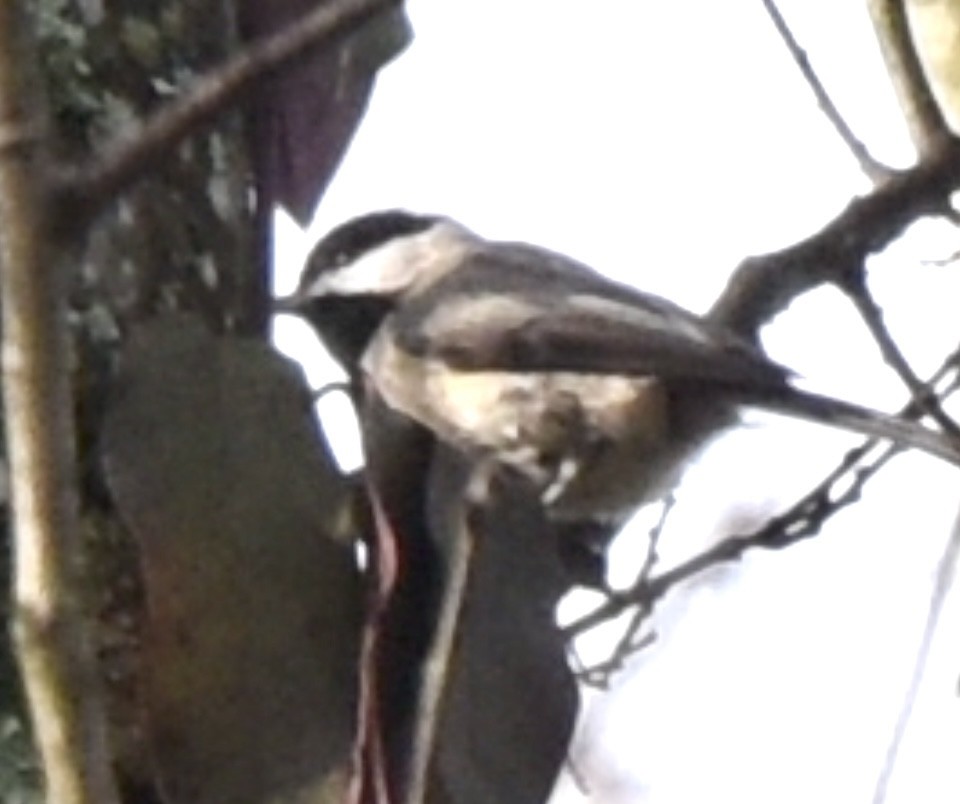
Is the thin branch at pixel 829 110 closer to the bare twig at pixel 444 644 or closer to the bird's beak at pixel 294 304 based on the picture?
the bird's beak at pixel 294 304

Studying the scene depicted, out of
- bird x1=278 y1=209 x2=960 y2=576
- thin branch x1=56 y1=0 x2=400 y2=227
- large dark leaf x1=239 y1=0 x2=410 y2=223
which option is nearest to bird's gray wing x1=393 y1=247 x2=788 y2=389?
bird x1=278 y1=209 x2=960 y2=576

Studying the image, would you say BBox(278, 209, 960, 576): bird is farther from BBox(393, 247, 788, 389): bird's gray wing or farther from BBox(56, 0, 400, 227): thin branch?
BBox(56, 0, 400, 227): thin branch

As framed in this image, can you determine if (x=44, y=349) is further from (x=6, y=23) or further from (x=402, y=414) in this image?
(x=402, y=414)

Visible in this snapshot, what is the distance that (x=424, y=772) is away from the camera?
108 centimetres

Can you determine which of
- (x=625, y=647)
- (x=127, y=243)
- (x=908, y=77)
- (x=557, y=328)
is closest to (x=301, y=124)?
(x=127, y=243)

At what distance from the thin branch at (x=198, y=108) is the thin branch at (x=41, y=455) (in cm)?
2

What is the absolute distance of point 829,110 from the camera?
2281 mm

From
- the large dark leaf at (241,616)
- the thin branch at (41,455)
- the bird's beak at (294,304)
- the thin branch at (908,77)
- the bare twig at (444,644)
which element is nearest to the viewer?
the thin branch at (41,455)

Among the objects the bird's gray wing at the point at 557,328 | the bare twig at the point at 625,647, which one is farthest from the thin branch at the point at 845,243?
the bird's gray wing at the point at 557,328

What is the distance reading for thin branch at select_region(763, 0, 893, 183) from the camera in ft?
7.36

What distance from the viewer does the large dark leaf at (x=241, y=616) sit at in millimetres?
1314

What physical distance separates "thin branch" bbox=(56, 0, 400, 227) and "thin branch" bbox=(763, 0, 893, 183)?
1.30m

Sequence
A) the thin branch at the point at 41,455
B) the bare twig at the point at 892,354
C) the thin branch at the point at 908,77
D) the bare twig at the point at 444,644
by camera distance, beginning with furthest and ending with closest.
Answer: the thin branch at the point at 908,77 → the bare twig at the point at 892,354 → the bare twig at the point at 444,644 → the thin branch at the point at 41,455

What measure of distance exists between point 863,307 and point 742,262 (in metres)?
0.11
